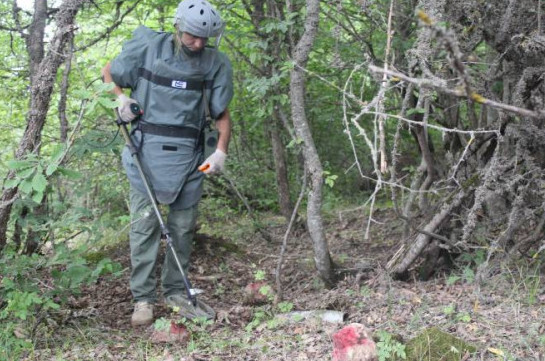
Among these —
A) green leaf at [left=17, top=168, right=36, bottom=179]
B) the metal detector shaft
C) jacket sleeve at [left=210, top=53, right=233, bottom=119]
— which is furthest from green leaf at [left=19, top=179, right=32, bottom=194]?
jacket sleeve at [left=210, top=53, right=233, bottom=119]

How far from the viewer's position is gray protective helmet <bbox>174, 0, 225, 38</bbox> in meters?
4.09

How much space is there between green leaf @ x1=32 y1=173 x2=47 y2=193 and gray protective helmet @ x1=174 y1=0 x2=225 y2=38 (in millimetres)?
1383

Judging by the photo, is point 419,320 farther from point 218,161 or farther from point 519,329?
point 218,161

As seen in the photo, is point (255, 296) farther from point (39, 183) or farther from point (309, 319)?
point (39, 183)

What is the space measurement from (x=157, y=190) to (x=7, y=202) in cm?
100

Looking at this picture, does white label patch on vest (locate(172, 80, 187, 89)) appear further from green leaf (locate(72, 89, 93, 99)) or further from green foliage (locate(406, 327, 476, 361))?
green foliage (locate(406, 327, 476, 361))

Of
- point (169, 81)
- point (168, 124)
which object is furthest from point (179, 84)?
point (168, 124)

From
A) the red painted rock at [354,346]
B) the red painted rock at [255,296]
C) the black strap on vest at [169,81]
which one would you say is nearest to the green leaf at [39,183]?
the black strap on vest at [169,81]

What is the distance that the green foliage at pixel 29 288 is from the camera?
3.70m

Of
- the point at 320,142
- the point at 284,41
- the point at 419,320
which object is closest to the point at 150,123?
the point at 284,41

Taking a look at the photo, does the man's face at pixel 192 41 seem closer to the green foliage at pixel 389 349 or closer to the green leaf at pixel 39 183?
the green leaf at pixel 39 183

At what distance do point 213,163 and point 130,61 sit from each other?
0.92 meters

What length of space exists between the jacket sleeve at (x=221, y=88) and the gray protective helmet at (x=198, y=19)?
381 mm

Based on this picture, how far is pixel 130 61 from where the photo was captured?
436 centimetres
